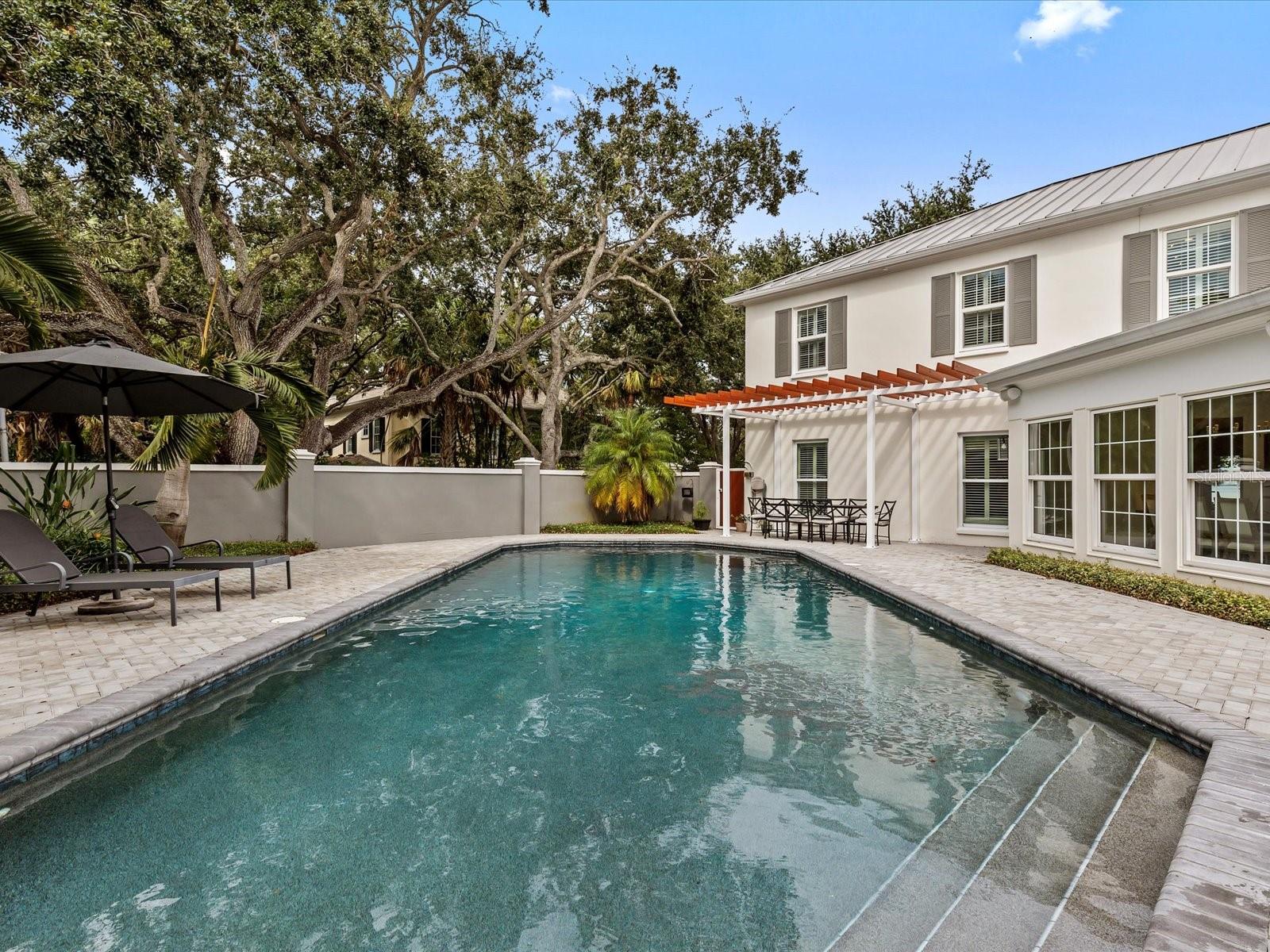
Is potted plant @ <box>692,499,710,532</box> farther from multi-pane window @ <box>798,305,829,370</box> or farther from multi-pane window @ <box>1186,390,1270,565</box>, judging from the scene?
multi-pane window @ <box>1186,390,1270,565</box>

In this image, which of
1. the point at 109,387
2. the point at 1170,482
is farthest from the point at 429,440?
the point at 1170,482

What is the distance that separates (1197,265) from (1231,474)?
5688 millimetres

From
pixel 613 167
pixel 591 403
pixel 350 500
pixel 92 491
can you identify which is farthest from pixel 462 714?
pixel 591 403

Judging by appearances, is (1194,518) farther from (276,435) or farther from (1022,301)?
(276,435)

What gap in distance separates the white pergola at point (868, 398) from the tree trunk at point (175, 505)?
30.7ft

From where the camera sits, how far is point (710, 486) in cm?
1833

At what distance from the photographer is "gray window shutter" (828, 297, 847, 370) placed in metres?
15.4

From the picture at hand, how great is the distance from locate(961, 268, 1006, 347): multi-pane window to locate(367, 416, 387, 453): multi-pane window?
2260 centimetres

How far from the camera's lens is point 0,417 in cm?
1065

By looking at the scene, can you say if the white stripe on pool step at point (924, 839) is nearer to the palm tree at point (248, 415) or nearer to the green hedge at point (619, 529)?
the palm tree at point (248, 415)

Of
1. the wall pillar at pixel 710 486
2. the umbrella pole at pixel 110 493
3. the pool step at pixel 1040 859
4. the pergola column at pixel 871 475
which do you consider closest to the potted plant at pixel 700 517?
the wall pillar at pixel 710 486

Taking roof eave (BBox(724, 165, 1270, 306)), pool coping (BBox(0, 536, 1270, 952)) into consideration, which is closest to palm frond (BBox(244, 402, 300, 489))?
pool coping (BBox(0, 536, 1270, 952))

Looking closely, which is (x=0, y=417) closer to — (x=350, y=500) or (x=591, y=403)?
(x=350, y=500)

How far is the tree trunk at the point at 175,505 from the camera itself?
9.88m
